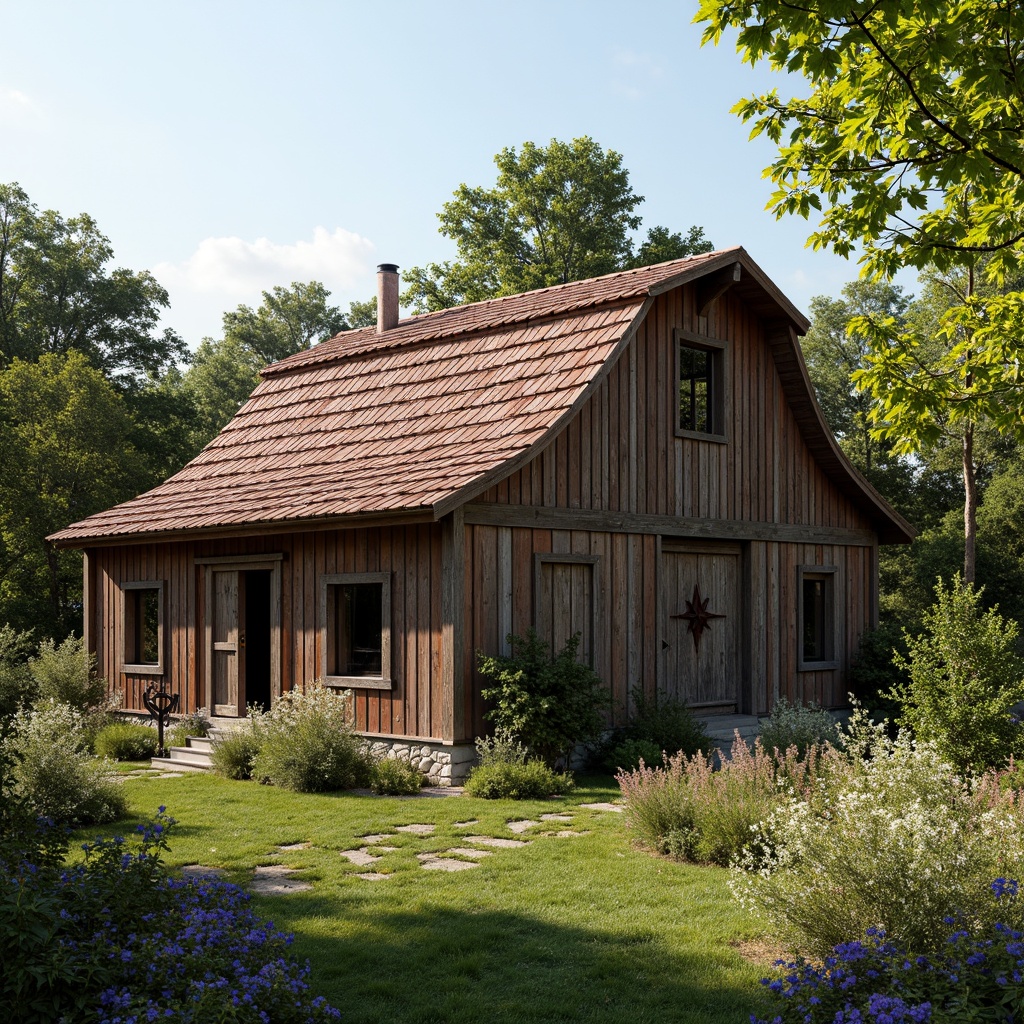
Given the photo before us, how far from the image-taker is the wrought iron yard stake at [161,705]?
1418 centimetres

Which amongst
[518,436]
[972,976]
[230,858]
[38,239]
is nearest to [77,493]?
[38,239]

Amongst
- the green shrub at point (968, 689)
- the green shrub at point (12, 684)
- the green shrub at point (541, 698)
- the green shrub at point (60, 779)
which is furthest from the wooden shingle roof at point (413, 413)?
the green shrub at point (968, 689)

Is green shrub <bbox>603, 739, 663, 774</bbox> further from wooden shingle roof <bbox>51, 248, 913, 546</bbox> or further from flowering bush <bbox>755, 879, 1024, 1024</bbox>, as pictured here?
flowering bush <bbox>755, 879, 1024, 1024</bbox>

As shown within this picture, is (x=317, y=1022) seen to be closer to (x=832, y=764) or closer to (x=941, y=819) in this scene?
(x=941, y=819)

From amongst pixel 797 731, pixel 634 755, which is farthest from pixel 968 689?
pixel 634 755

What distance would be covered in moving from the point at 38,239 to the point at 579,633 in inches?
1186

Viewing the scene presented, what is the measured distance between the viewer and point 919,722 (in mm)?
10539

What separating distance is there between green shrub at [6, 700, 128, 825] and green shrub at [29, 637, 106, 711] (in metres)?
6.52

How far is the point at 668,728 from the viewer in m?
13.0

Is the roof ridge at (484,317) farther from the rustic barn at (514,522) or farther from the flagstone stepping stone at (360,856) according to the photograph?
the flagstone stepping stone at (360,856)

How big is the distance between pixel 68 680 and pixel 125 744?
2.40 metres

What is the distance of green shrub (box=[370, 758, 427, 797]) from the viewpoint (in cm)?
1138

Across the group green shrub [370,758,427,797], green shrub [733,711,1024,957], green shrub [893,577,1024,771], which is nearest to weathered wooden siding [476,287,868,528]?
green shrub [370,758,427,797]

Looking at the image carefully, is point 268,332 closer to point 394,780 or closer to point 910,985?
point 394,780
